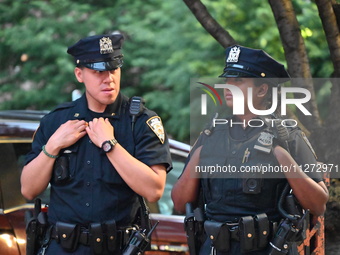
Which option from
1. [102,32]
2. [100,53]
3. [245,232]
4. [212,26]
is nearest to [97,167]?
[100,53]

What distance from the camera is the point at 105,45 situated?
15.0 ft

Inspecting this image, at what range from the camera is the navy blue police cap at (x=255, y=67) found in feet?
14.8

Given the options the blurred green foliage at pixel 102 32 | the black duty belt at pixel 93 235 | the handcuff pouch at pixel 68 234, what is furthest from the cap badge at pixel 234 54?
the blurred green foliage at pixel 102 32

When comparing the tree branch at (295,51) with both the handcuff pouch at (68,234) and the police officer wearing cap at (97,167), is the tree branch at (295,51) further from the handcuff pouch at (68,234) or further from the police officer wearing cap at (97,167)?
the handcuff pouch at (68,234)

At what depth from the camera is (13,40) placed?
52.6 feet

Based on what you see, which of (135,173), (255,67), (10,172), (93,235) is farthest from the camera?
(10,172)

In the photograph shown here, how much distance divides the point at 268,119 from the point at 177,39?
1035 centimetres

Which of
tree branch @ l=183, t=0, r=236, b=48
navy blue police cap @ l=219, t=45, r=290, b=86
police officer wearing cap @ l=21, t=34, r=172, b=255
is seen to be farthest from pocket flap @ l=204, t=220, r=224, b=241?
tree branch @ l=183, t=0, r=236, b=48

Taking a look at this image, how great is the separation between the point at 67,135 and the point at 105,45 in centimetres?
53

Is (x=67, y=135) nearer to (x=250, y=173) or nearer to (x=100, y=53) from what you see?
(x=100, y=53)

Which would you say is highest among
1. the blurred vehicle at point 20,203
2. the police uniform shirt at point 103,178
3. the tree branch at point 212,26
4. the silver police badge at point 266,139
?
the tree branch at point 212,26

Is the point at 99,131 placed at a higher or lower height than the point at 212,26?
lower

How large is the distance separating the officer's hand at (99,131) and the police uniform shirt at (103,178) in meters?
0.08

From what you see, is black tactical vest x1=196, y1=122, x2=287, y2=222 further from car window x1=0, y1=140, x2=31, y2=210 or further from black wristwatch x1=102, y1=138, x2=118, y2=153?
car window x1=0, y1=140, x2=31, y2=210
